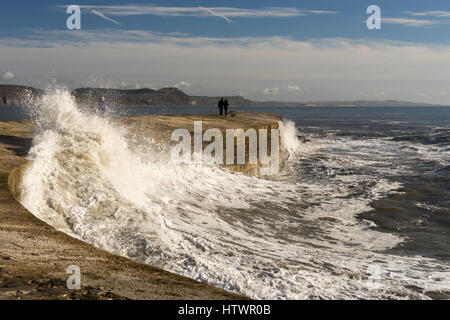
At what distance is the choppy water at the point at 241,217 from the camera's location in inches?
202

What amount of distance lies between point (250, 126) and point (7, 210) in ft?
49.1

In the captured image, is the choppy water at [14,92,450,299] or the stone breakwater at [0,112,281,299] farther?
the choppy water at [14,92,450,299]

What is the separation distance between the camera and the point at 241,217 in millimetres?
8688

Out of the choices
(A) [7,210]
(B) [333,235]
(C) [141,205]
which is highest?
(A) [7,210]

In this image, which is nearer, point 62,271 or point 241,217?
point 62,271

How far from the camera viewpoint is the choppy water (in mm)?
5129

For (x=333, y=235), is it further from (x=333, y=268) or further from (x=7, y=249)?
(x=7, y=249)

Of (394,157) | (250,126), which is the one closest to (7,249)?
(250,126)

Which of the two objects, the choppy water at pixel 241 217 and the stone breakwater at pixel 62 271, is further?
the choppy water at pixel 241 217

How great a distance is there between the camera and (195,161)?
1204cm

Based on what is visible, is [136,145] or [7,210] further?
[136,145]

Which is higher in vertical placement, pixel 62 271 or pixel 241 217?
pixel 62 271
